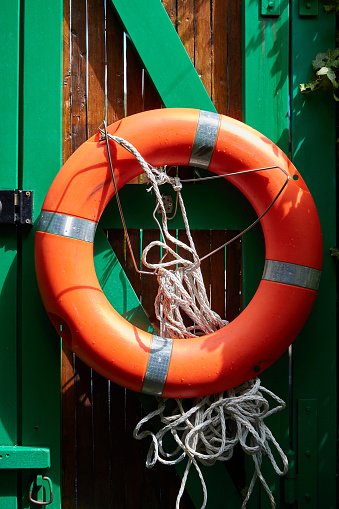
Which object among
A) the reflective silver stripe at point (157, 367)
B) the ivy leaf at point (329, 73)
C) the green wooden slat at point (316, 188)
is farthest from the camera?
the green wooden slat at point (316, 188)

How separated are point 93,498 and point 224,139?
1.34 m

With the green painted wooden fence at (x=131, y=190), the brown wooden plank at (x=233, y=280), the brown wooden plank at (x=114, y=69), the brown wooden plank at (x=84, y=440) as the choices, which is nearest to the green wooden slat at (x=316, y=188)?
the green painted wooden fence at (x=131, y=190)

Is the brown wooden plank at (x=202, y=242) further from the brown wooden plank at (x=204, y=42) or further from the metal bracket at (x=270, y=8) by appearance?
the metal bracket at (x=270, y=8)

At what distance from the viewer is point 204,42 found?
185 cm

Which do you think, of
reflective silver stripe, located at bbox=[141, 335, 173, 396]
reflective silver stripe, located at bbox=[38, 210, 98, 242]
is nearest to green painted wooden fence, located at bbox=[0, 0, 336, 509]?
reflective silver stripe, located at bbox=[38, 210, 98, 242]

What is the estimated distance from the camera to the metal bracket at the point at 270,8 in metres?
1.81

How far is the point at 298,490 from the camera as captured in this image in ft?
5.97

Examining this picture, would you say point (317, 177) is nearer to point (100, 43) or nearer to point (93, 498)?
point (100, 43)

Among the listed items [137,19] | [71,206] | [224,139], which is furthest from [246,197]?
[137,19]

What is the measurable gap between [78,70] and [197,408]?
1.24 m

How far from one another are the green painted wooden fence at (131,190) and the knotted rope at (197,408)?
15 centimetres

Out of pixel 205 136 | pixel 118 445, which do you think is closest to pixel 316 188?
pixel 205 136

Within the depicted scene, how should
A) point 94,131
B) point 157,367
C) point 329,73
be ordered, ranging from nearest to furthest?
1. point 157,367
2. point 329,73
3. point 94,131

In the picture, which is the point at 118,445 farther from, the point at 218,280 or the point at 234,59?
the point at 234,59
